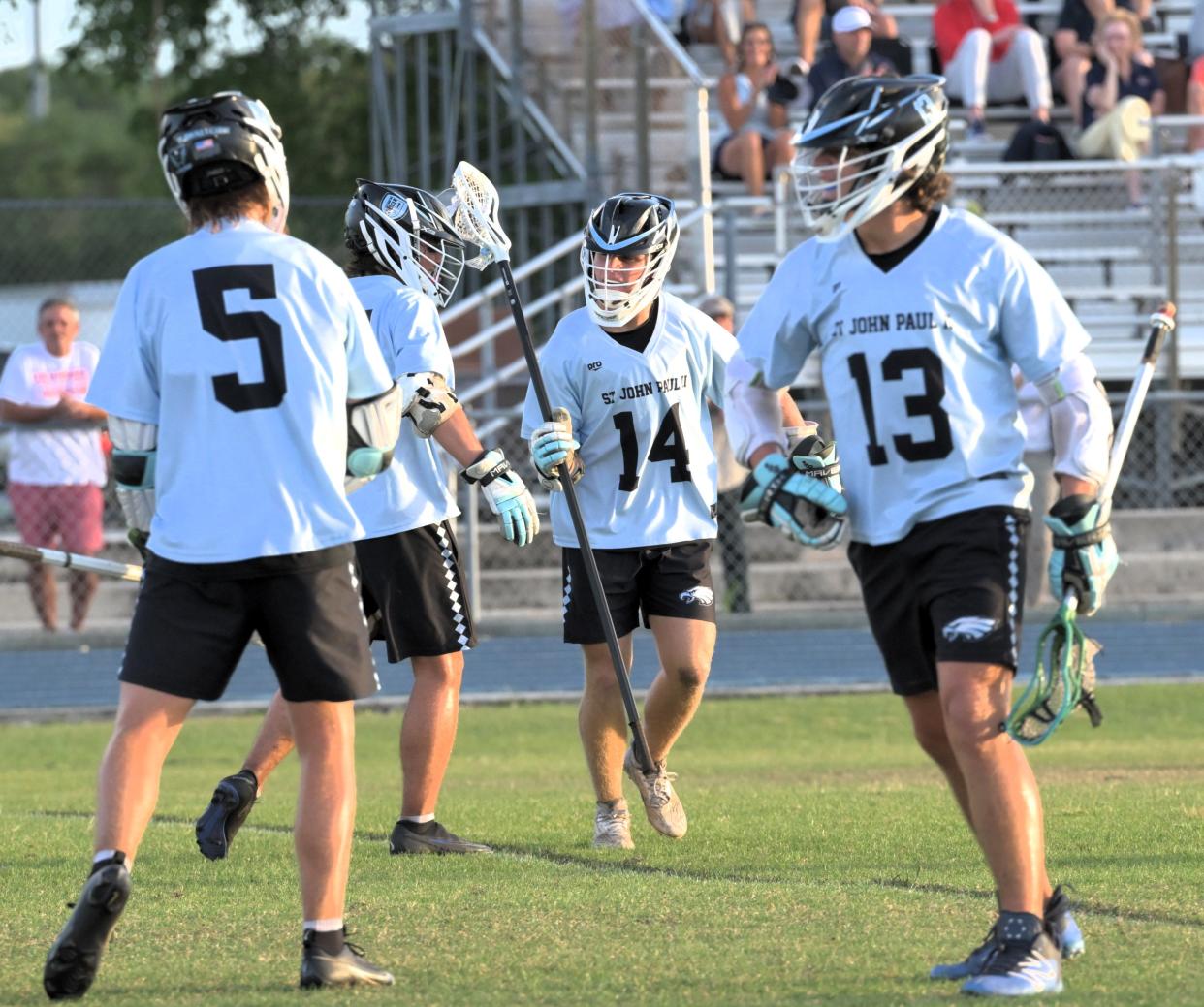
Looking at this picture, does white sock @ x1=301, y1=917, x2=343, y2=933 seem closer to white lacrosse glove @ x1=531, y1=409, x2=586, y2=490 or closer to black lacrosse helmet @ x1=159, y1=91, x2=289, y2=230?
black lacrosse helmet @ x1=159, y1=91, x2=289, y2=230

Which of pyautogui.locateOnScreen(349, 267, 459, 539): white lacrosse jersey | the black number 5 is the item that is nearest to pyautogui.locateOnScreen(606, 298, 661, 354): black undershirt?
pyautogui.locateOnScreen(349, 267, 459, 539): white lacrosse jersey

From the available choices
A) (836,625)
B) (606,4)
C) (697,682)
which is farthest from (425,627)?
(606,4)

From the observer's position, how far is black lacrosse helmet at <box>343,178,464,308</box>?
7398mm

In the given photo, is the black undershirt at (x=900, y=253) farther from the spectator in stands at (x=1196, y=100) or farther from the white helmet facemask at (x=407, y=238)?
the spectator in stands at (x=1196, y=100)

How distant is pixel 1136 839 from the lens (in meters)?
6.98

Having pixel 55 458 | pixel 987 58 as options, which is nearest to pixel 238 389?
pixel 55 458

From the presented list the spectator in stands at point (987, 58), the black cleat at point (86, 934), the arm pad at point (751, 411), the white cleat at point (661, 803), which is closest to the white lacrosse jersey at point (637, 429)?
the white cleat at point (661, 803)

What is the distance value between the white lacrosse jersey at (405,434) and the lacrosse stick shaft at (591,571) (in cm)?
27

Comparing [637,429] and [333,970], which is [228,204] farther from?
[637,429]

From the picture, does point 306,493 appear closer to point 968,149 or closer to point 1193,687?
point 1193,687

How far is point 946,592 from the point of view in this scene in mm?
4898

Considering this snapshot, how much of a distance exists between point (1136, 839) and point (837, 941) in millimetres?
2009

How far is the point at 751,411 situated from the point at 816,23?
14.0 m

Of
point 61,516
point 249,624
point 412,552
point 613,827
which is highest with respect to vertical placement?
point 249,624
